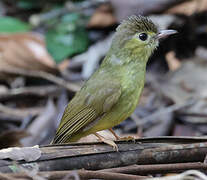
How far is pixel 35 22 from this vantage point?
694 centimetres

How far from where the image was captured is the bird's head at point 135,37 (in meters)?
4.01

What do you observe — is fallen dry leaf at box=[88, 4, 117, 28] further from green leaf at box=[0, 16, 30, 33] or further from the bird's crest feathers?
the bird's crest feathers

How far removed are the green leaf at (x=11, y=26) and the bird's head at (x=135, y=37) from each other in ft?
9.31

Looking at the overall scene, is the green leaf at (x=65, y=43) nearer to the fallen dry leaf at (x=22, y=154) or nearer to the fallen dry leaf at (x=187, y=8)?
the fallen dry leaf at (x=187, y=8)

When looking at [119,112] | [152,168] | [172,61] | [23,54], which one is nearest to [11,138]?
[119,112]

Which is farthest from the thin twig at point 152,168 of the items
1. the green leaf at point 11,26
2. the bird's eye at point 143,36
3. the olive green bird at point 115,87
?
the green leaf at point 11,26

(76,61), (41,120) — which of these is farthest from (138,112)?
(76,61)

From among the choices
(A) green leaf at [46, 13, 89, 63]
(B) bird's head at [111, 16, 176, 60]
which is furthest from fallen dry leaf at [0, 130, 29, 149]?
(A) green leaf at [46, 13, 89, 63]

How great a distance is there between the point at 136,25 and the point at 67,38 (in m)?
2.52

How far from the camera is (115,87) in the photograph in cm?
367

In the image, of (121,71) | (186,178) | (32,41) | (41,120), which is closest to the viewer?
(186,178)

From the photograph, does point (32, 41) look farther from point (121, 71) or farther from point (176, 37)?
point (121, 71)

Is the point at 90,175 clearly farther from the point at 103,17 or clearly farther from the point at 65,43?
the point at 103,17

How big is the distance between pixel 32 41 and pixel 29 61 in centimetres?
46
